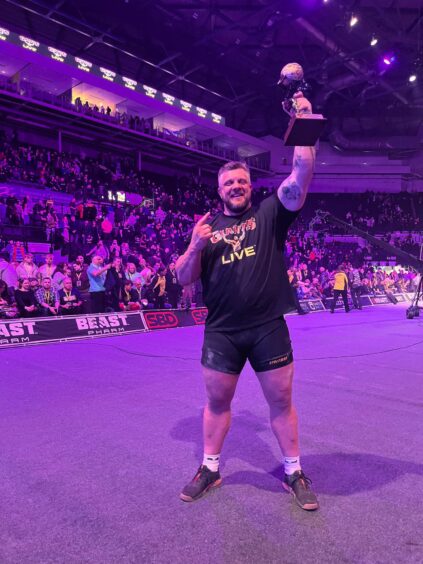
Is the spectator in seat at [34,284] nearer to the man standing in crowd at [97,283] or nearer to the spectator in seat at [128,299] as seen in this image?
the man standing in crowd at [97,283]

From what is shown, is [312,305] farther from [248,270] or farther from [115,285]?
[248,270]

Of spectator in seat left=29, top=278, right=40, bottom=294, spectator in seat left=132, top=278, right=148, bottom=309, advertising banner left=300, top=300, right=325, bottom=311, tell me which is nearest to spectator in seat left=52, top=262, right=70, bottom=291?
spectator in seat left=29, top=278, right=40, bottom=294

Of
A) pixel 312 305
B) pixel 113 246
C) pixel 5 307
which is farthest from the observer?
pixel 312 305

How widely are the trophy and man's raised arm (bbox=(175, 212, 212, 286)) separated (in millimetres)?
641

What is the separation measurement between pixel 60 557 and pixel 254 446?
5.48 feet

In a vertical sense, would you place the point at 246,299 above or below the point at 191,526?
above

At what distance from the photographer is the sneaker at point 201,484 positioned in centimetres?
240

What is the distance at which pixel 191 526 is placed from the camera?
2.12m

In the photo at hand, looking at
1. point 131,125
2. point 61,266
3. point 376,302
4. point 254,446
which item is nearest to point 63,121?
point 131,125

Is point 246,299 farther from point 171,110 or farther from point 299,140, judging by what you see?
point 171,110

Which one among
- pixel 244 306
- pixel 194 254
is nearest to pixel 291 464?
pixel 244 306

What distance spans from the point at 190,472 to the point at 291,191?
1929mm

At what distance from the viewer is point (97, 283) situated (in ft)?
33.4

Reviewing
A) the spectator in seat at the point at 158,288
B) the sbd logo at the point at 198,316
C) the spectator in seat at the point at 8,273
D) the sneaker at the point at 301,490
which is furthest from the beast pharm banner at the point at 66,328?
the sneaker at the point at 301,490
